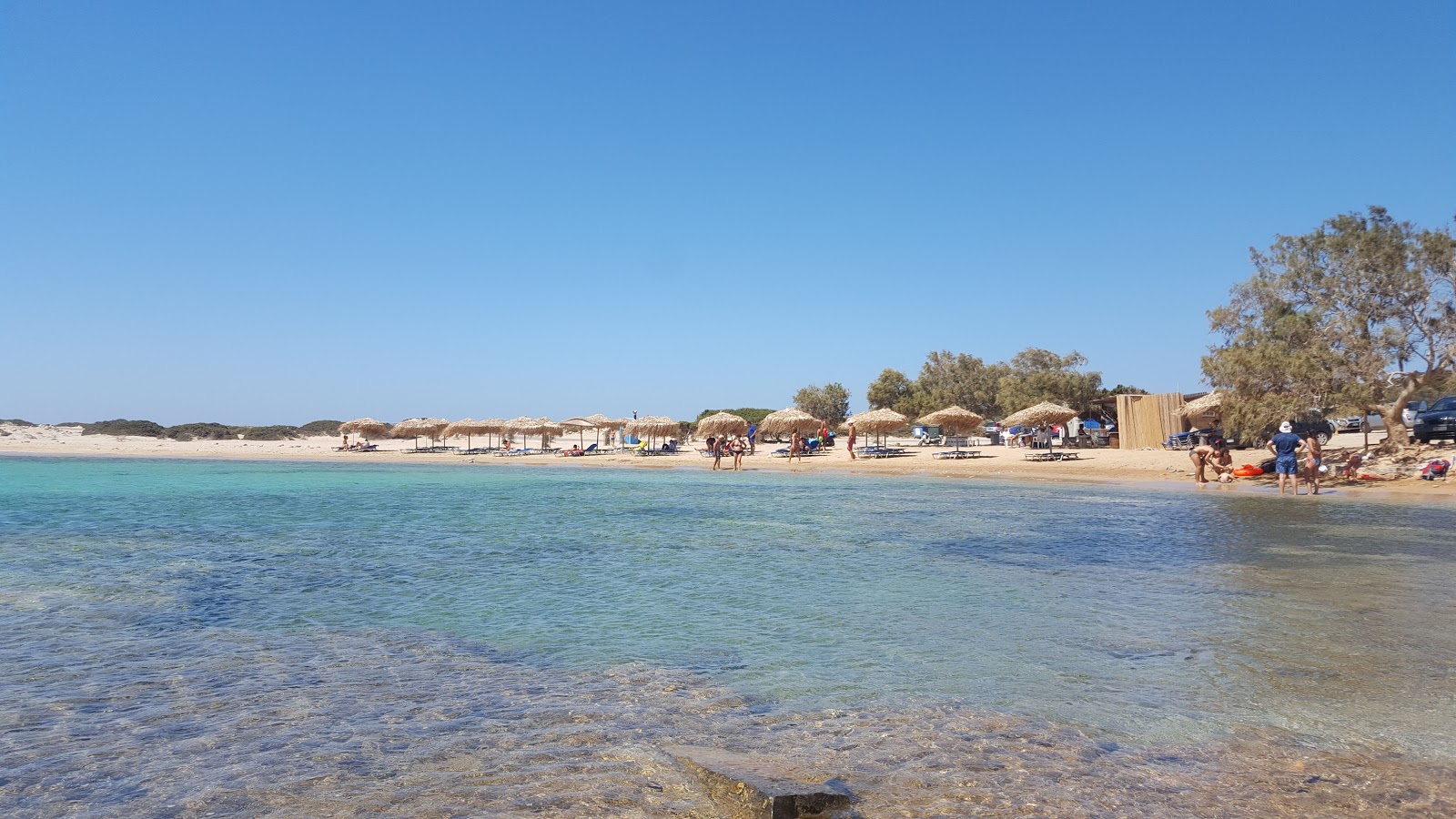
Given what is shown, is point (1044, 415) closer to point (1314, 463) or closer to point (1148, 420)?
point (1148, 420)

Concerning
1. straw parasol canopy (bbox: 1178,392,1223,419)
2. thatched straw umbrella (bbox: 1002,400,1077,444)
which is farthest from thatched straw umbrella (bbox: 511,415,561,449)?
straw parasol canopy (bbox: 1178,392,1223,419)

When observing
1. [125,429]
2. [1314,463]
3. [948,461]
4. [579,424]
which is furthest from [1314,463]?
[125,429]

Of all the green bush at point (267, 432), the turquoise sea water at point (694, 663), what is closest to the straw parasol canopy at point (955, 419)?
the turquoise sea water at point (694, 663)

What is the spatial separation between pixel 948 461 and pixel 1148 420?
7.82 meters

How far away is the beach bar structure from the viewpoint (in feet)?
97.6

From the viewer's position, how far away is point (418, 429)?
4509 centimetres

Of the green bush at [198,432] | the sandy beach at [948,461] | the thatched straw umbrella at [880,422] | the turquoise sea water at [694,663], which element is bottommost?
the turquoise sea water at [694,663]

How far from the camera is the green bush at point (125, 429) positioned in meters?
65.7

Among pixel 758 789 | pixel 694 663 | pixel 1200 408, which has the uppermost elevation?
pixel 1200 408

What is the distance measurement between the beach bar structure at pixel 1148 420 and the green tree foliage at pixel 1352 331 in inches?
374

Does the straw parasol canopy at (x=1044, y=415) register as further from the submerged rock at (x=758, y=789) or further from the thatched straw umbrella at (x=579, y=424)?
the submerged rock at (x=758, y=789)

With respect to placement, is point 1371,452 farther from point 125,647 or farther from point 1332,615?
point 125,647

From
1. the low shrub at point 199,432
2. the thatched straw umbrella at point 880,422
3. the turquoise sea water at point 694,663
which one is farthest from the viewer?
the low shrub at point 199,432

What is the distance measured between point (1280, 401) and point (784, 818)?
20.1 meters
